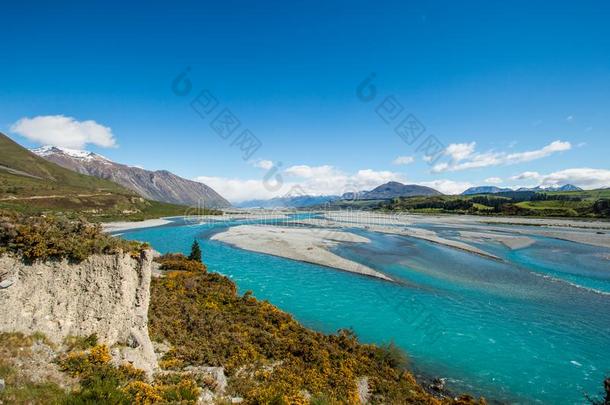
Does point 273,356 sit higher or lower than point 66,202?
lower

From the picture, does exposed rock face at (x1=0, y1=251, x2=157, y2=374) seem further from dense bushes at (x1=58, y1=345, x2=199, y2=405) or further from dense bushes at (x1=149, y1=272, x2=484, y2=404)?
dense bushes at (x1=149, y1=272, x2=484, y2=404)

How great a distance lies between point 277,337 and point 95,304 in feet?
32.4

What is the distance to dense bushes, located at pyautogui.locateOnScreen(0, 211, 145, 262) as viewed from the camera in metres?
10.2

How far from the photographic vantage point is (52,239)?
1082 cm

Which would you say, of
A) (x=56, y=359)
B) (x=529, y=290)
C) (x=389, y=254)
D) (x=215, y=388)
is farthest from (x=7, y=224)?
(x=389, y=254)

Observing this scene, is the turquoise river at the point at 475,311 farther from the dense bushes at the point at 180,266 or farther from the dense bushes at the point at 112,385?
the dense bushes at the point at 112,385

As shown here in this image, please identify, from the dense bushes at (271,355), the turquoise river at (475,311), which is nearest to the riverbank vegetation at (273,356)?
the dense bushes at (271,355)

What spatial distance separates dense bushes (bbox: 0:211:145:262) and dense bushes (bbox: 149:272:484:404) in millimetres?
5675

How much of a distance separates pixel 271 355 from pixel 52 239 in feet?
36.7

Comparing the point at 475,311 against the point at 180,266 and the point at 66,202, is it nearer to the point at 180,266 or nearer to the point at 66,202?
the point at 180,266

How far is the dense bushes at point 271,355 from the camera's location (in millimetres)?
12837

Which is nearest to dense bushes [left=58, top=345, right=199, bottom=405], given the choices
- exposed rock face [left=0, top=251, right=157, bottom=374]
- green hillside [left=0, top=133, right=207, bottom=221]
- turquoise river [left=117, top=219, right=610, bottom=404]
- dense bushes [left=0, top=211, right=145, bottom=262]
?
exposed rock face [left=0, top=251, right=157, bottom=374]

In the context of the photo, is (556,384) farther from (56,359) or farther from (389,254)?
(389,254)

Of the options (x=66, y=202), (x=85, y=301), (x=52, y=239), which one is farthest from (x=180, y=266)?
(x=66, y=202)
